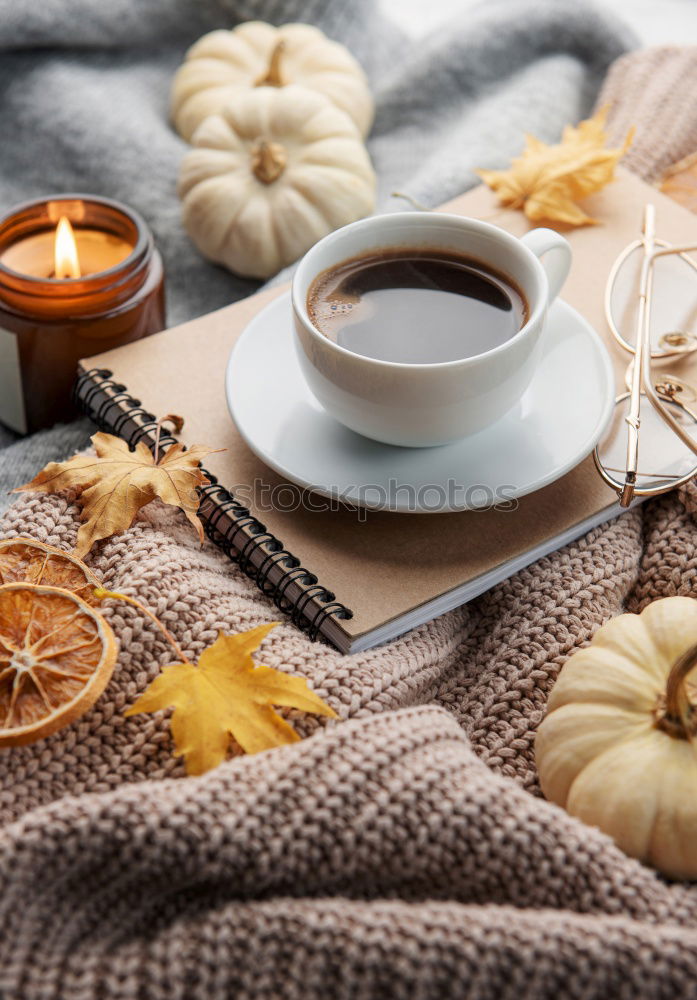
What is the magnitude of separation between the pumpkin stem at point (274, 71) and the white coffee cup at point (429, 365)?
61 centimetres

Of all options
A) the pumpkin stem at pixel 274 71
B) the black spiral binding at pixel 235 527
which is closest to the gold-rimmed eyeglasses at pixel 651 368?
the black spiral binding at pixel 235 527

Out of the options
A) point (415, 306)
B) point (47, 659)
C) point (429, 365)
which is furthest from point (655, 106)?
point (47, 659)

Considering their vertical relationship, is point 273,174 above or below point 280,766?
above

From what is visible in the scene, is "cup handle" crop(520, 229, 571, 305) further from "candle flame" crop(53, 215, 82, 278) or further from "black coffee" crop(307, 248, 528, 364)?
"candle flame" crop(53, 215, 82, 278)

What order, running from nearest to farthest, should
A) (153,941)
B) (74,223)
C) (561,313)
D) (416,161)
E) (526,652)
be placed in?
(153,941), (526,652), (561,313), (74,223), (416,161)

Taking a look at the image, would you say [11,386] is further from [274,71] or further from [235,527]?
[274,71]

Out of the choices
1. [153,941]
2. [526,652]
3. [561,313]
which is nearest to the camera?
[153,941]

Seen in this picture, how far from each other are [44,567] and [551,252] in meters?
0.57

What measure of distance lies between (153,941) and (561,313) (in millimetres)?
739

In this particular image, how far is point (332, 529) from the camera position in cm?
95

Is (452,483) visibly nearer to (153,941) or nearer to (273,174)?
(153,941)

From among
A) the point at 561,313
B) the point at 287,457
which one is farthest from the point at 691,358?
the point at 287,457

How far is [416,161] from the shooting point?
157cm

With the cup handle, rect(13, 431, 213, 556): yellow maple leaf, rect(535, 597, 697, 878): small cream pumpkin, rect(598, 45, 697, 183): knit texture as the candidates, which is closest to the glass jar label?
rect(13, 431, 213, 556): yellow maple leaf
